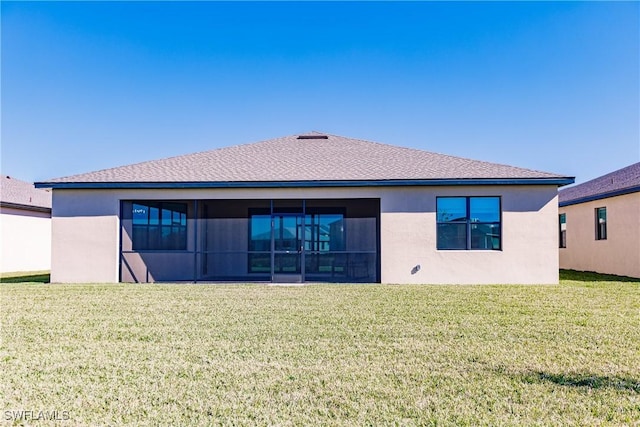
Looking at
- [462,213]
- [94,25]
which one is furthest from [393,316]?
[94,25]

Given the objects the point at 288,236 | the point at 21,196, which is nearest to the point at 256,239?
the point at 288,236

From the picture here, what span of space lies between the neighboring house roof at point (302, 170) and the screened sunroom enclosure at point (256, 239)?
1.09 meters

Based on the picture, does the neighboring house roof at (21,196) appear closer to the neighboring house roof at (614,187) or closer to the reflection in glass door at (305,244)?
the reflection in glass door at (305,244)

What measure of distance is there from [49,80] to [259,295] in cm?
1218

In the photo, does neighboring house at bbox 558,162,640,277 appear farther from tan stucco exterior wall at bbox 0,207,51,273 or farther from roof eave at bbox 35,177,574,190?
tan stucco exterior wall at bbox 0,207,51,273

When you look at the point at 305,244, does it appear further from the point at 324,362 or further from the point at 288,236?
the point at 324,362

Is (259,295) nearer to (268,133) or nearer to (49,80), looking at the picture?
(49,80)

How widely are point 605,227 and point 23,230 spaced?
858 inches

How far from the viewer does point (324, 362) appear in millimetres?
4367

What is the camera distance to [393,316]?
6824 millimetres

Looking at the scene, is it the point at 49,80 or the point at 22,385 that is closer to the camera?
the point at 22,385

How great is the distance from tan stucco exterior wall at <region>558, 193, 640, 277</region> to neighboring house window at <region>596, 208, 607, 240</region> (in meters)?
0.16

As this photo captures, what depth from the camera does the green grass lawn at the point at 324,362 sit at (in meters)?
3.19

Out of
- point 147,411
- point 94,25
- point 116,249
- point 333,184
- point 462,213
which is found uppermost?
point 94,25
